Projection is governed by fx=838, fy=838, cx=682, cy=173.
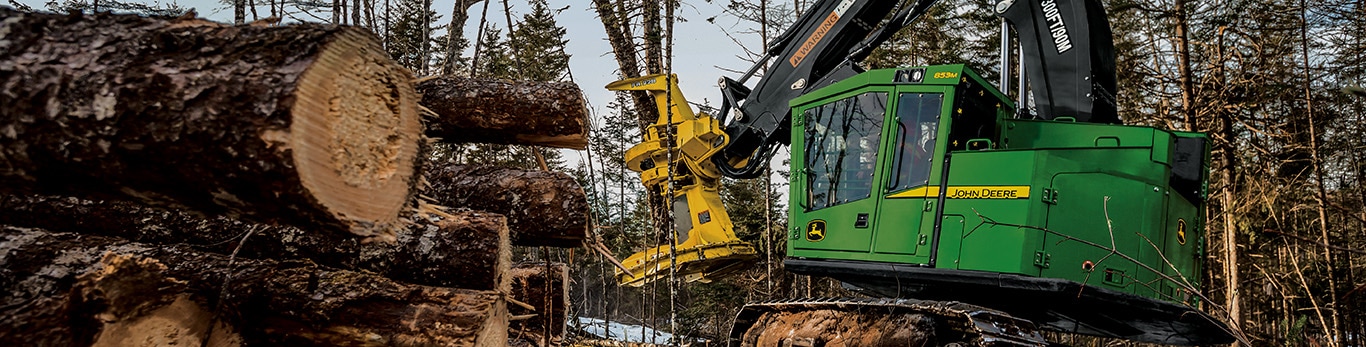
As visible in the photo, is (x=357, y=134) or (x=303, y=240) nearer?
(x=357, y=134)

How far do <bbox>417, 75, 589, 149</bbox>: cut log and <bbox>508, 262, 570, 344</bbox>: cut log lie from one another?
1.58 m

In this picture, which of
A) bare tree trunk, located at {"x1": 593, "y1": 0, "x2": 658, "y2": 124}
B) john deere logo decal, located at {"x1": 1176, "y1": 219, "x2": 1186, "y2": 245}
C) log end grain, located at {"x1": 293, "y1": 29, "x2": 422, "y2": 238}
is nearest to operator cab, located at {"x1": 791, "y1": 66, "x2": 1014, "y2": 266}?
john deere logo decal, located at {"x1": 1176, "y1": 219, "x2": 1186, "y2": 245}

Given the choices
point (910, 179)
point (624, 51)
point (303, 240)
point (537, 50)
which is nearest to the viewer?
point (303, 240)

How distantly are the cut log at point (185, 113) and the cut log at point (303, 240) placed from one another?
1.19 meters

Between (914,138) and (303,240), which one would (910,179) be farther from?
(303,240)

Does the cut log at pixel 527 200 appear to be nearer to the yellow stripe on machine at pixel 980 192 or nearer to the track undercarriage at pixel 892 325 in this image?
the track undercarriage at pixel 892 325

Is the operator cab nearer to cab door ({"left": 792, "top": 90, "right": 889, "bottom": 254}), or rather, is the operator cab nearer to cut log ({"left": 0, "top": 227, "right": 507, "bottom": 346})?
cab door ({"left": 792, "top": 90, "right": 889, "bottom": 254})

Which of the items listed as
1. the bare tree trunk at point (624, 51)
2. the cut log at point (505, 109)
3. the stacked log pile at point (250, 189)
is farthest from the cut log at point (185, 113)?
the bare tree trunk at point (624, 51)

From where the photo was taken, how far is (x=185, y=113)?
189cm

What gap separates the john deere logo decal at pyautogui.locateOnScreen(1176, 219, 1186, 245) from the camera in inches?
202

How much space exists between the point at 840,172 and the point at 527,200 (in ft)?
7.95

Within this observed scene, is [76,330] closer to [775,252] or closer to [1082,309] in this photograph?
[1082,309]

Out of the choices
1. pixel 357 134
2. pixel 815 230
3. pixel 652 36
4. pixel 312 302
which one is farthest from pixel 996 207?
pixel 652 36

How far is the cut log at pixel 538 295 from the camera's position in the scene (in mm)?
5426
